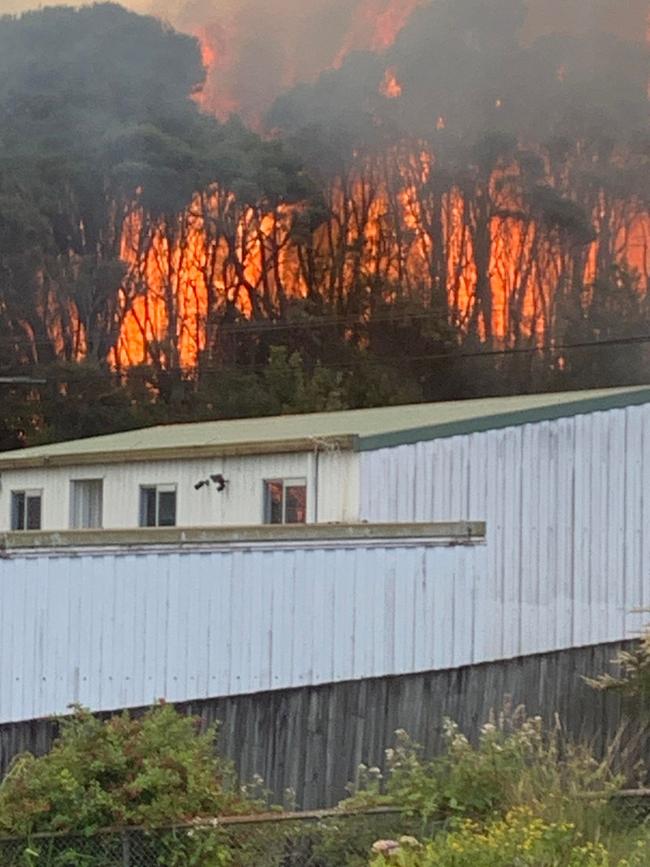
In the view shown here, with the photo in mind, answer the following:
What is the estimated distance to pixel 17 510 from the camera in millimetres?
26203

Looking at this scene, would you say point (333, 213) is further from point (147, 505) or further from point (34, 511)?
point (147, 505)

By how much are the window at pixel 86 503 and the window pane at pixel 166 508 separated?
176 centimetres

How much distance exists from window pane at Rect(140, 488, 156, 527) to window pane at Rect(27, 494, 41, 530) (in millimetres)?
3210

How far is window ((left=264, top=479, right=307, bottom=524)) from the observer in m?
19.9

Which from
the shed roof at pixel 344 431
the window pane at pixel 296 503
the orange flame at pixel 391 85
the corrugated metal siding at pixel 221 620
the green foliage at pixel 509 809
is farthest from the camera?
the orange flame at pixel 391 85

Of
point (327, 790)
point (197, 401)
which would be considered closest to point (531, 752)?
point (327, 790)

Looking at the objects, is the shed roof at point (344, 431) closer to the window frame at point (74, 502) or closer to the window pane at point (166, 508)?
the window frame at point (74, 502)

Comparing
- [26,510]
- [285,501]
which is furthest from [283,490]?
[26,510]

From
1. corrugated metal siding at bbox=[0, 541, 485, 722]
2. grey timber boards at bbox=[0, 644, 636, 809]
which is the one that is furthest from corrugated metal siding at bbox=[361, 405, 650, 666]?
corrugated metal siding at bbox=[0, 541, 485, 722]

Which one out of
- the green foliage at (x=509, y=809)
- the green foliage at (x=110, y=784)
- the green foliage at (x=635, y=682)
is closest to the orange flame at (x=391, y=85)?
the green foliage at (x=635, y=682)

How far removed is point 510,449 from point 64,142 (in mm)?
49078

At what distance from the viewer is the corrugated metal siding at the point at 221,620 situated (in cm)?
1324

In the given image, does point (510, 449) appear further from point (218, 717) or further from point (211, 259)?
point (211, 259)

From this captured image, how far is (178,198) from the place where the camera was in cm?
6850
